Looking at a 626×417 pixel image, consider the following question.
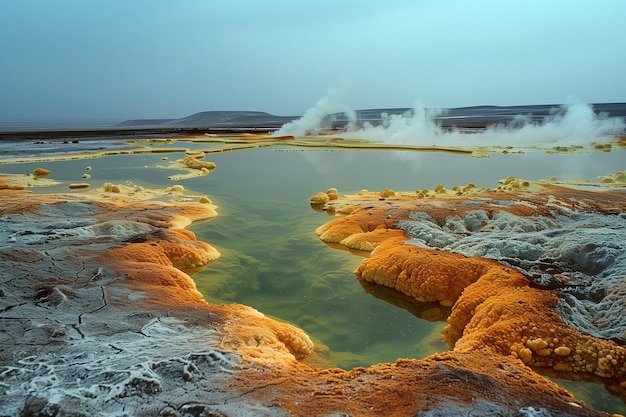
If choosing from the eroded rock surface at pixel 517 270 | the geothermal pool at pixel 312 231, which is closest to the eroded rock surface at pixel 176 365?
the eroded rock surface at pixel 517 270

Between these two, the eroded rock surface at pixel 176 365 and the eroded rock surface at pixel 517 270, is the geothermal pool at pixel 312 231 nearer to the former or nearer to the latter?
the eroded rock surface at pixel 517 270

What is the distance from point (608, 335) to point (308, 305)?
3590mm

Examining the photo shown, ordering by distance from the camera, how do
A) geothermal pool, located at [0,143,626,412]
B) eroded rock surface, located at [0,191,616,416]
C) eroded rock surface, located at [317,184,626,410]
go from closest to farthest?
eroded rock surface, located at [0,191,616,416] → eroded rock surface, located at [317,184,626,410] → geothermal pool, located at [0,143,626,412]

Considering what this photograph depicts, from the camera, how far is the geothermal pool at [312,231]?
5.76 metres

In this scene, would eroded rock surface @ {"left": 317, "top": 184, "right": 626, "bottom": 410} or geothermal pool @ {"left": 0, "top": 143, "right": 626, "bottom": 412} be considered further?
geothermal pool @ {"left": 0, "top": 143, "right": 626, "bottom": 412}

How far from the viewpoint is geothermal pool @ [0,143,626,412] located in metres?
5.76

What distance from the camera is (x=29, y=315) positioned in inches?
184

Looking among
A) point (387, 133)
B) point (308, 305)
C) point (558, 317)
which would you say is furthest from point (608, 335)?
point (387, 133)

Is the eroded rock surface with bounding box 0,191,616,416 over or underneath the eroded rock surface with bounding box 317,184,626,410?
over

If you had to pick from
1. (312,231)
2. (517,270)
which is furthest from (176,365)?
(312,231)

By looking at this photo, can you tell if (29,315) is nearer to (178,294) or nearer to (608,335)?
(178,294)

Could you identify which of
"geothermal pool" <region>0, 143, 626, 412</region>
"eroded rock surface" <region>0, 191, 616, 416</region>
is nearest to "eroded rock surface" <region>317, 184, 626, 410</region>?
"geothermal pool" <region>0, 143, 626, 412</region>

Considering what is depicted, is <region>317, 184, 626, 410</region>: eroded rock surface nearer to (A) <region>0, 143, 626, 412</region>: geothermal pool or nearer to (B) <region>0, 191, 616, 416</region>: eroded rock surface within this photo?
(A) <region>0, 143, 626, 412</region>: geothermal pool

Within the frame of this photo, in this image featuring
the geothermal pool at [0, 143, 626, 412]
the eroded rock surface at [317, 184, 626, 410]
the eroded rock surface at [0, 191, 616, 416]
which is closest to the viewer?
the eroded rock surface at [0, 191, 616, 416]
